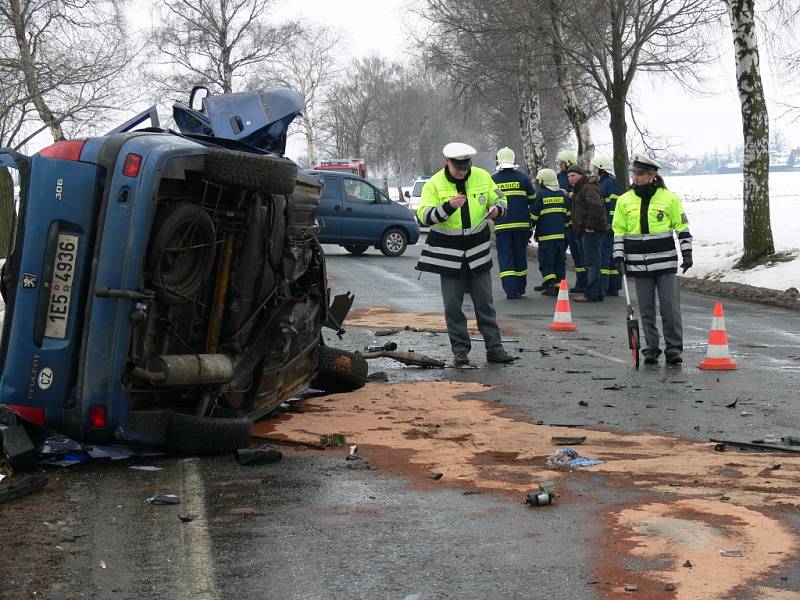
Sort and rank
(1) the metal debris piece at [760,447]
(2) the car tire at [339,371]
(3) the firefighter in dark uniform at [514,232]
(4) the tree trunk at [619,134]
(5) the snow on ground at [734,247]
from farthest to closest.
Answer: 1. (4) the tree trunk at [619,134]
2. (5) the snow on ground at [734,247]
3. (3) the firefighter in dark uniform at [514,232]
4. (2) the car tire at [339,371]
5. (1) the metal debris piece at [760,447]

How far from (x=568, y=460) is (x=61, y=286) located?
2.83 m

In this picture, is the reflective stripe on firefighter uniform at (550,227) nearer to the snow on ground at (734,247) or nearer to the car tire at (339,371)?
the snow on ground at (734,247)

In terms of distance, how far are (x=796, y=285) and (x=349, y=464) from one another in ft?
40.7

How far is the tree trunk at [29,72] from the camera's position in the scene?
82.2 feet

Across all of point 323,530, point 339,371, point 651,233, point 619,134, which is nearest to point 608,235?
point 651,233

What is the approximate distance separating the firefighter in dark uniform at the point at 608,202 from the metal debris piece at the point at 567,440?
1034cm

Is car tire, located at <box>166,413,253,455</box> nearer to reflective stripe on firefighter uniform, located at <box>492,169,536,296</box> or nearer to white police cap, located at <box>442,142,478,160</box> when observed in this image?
white police cap, located at <box>442,142,478,160</box>

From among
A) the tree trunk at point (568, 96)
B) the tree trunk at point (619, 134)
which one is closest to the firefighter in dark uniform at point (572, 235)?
the tree trunk at point (619, 134)

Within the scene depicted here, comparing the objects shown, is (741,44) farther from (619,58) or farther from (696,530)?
(696,530)

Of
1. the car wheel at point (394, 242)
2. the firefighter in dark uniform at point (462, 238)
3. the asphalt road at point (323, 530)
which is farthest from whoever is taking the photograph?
the car wheel at point (394, 242)

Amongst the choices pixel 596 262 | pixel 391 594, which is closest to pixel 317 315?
pixel 391 594

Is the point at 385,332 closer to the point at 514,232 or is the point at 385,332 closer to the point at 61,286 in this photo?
the point at 514,232

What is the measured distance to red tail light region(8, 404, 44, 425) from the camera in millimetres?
6105

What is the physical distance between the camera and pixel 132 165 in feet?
19.9
